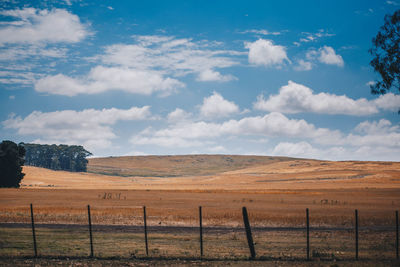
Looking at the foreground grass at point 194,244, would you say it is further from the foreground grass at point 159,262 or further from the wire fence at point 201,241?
the foreground grass at point 159,262

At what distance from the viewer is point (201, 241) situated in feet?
55.9

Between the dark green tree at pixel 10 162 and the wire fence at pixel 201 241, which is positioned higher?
the dark green tree at pixel 10 162

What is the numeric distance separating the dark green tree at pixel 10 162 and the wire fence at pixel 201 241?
57717 mm

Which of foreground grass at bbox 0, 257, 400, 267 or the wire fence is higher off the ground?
foreground grass at bbox 0, 257, 400, 267

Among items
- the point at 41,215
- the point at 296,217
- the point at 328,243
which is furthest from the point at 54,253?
the point at 296,217

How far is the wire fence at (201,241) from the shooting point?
58.2 feet

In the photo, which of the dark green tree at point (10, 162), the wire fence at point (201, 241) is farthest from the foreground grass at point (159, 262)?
the dark green tree at point (10, 162)

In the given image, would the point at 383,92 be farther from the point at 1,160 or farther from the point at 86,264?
the point at 1,160

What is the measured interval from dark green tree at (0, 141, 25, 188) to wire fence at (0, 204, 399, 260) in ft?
189

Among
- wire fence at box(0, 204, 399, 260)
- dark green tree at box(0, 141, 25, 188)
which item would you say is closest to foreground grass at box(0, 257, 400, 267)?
wire fence at box(0, 204, 399, 260)

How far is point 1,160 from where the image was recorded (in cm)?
8200

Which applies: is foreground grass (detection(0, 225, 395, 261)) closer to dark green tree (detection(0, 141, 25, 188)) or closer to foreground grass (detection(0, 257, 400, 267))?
foreground grass (detection(0, 257, 400, 267))

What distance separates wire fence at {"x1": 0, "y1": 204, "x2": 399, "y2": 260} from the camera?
58.2 ft

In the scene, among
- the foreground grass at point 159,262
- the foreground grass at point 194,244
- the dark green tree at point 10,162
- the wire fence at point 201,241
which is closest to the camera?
the foreground grass at point 159,262
